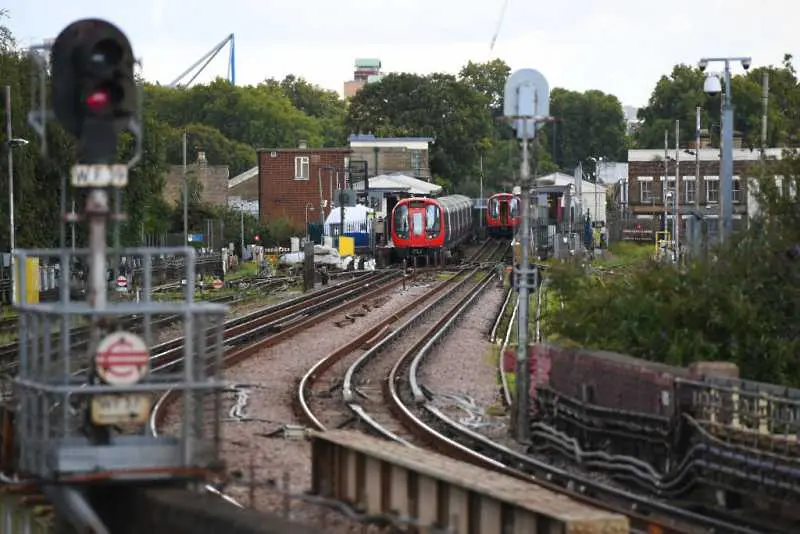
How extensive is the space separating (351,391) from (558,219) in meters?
48.0

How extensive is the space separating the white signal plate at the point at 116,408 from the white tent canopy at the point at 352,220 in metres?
54.2

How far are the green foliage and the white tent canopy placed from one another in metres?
45.3

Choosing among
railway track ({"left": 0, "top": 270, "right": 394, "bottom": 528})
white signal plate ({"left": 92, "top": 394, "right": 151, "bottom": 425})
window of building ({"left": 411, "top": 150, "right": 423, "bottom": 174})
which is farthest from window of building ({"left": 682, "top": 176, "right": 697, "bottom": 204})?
white signal plate ({"left": 92, "top": 394, "right": 151, "bottom": 425})

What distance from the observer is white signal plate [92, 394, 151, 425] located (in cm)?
1095

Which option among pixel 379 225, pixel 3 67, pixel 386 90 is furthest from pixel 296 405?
pixel 386 90

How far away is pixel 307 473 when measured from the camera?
52.5 ft

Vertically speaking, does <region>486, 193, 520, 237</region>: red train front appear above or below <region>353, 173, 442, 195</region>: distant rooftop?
below

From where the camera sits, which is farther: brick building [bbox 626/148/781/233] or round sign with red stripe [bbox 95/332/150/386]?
brick building [bbox 626/148/781/233]

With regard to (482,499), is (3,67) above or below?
above

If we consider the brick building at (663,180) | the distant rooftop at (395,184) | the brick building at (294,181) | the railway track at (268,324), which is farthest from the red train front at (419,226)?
the brick building at (294,181)

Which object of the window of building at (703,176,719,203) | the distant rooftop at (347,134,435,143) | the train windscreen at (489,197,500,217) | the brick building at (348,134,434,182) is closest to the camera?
the window of building at (703,176,719,203)

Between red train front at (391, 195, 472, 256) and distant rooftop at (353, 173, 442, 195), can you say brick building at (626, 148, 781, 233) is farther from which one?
red train front at (391, 195, 472, 256)

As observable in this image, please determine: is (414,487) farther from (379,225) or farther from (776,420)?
(379,225)

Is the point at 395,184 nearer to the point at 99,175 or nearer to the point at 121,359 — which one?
the point at 99,175
